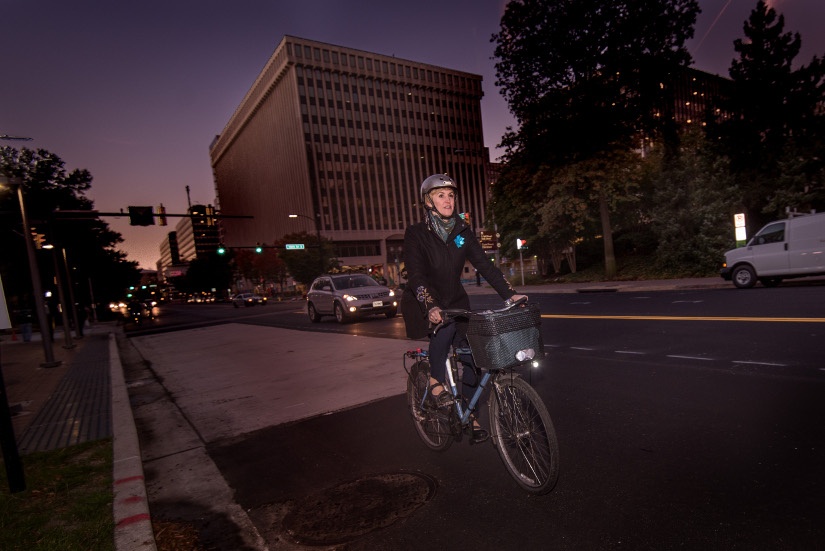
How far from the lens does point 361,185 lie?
80188mm

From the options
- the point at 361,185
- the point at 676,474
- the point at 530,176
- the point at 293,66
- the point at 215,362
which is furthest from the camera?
the point at 361,185

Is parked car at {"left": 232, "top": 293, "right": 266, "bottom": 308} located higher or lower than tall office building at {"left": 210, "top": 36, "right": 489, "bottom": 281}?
lower

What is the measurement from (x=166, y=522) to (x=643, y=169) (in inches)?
1053

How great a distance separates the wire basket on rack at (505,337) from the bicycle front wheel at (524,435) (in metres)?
0.24

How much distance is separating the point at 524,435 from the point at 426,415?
1.11m

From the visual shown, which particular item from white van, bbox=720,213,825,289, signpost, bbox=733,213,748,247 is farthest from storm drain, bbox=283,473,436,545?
signpost, bbox=733,213,748,247

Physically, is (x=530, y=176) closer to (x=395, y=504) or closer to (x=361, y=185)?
(x=395, y=504)

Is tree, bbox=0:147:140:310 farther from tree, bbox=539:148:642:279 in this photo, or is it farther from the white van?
the white van

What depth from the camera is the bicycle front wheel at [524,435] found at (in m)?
2.65

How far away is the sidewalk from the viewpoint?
294 centimetres

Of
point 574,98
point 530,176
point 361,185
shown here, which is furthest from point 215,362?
point 361,185

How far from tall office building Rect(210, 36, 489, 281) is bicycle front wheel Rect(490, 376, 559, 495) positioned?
68903 millimetres

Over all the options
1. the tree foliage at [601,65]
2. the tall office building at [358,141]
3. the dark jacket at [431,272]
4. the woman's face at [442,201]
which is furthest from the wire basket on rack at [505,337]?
the tall office building at [358,141]

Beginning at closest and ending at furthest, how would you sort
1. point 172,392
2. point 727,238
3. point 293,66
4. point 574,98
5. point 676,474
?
point 676,474
point 172,392
point 727,238
point 574,98
point 293,66
